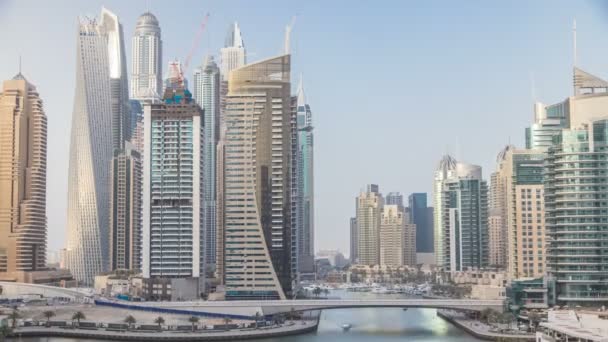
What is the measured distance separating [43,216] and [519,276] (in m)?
36.8

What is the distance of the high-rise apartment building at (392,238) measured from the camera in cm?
11806

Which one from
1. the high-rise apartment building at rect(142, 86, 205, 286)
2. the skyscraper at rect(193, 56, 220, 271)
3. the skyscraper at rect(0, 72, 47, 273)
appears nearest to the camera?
the high-rise apartment building at rect(142, 86, 205, 286)

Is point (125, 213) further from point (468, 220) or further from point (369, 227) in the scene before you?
point (369, 227)

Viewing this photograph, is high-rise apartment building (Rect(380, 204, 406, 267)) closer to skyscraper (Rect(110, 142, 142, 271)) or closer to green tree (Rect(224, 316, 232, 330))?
skyscraper (Rect(110, 142, 142, 271))

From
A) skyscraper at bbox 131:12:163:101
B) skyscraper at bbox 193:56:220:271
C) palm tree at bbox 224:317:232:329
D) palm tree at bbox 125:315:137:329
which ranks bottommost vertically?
palm tree at bbox 224:317:232:329

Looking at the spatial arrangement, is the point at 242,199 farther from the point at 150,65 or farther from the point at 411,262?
the point at 150,65

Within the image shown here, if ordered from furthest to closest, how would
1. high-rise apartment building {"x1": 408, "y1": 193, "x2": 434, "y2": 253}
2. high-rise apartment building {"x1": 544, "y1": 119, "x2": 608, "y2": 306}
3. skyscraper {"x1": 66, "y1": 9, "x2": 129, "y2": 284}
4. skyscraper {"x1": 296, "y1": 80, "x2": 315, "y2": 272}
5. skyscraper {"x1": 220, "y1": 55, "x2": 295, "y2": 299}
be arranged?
high-rise apartment building {"x1": 408, "y1": 193, "x2": 434, "y2": 253}
skyscraper {"x1": 296, "y1": 80, "x2": 315, "y2": 272}
skyscraper {"x1": 66, "y1": 9, "x2": 129, "y2": 284}
skyscraper {"x1": 220, "y1": 55, "x2": 295, "y2": 299}
high-rise apartment building {"x1": 544, "y1": 119, "x2": 608, "y2": 306}

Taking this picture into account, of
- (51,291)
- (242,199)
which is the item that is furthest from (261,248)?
(51,291)

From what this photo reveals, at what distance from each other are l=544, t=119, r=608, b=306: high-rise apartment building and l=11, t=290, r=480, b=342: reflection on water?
5472 mm

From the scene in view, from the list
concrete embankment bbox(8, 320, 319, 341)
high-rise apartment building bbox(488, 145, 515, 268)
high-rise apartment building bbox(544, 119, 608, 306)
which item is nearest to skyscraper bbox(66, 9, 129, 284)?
high-rise apartment building bbox(488, 145, 515, 268)

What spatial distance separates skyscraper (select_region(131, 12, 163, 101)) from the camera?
128 m

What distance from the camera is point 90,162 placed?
263 ft

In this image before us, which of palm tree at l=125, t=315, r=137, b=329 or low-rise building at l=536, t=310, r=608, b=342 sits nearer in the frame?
low-rise building at l=536, t=310, r=608, b=342

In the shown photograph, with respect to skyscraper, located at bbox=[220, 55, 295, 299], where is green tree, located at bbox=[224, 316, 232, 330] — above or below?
below
